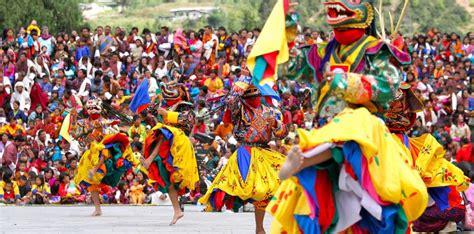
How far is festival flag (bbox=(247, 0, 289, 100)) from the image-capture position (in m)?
9.05

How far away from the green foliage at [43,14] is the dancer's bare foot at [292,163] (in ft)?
109

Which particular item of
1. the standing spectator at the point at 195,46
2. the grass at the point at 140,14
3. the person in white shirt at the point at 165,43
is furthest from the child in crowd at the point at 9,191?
the grass at the point at 140,14

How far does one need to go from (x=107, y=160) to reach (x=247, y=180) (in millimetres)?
4713

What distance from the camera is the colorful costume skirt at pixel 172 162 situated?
663 inches

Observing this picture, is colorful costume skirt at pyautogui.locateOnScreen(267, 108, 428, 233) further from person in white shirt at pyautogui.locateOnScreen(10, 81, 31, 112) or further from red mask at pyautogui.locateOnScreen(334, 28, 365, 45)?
person in white shirt at pyautogui.locateOnScreen(10, 81, 31, 112)

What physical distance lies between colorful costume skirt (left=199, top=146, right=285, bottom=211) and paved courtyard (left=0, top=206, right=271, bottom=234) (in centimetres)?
119

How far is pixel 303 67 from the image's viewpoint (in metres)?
9.84

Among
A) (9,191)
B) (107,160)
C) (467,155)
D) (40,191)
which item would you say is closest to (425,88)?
(40,191)

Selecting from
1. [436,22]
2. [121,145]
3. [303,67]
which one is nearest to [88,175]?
[121,145]

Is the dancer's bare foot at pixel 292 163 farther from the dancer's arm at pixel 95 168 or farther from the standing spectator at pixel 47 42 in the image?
the standing spectator at pixel 47 42

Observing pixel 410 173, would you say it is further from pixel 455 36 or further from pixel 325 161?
pixel 455 36

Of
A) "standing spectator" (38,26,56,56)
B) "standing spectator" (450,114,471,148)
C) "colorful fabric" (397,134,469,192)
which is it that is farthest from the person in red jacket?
"standing spectator" (38,26,56,56)

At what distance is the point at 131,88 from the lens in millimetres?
28453

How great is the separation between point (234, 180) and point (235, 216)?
15.6 ft
